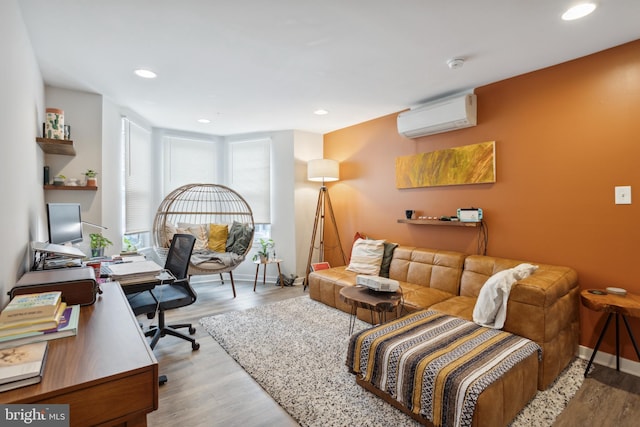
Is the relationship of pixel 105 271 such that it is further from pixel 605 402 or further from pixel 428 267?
pixel 605 402

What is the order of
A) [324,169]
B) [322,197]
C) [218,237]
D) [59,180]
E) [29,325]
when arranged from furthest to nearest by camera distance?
1. [322,197]
2. [218,237]
3. [324,169]
4. [59,180]
5. [29,325]

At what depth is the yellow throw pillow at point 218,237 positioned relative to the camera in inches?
180

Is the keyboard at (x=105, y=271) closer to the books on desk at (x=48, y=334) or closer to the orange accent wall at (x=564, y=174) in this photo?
the books on desk at (x=48, y=334)

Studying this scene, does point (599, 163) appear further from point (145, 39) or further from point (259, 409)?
point (145, 39)

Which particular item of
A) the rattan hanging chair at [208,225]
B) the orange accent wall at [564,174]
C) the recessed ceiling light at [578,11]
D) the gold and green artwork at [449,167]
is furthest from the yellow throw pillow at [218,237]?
the recessed ceiling light at [578,11]

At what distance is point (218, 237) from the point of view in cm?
463

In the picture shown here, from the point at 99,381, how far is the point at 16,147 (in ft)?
5.71

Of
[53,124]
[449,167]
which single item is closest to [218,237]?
[53,124]

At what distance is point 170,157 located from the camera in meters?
4.78

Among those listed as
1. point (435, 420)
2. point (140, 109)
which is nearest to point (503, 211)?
point (435, 420)

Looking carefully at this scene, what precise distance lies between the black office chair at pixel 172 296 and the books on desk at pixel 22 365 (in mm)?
1455

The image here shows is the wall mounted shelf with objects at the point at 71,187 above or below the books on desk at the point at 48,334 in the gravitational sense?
above

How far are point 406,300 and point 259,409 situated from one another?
1539 millimetres

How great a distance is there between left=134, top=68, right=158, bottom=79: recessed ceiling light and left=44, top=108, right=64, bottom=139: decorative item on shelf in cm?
73
